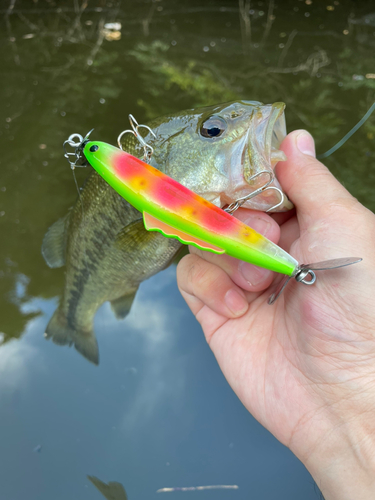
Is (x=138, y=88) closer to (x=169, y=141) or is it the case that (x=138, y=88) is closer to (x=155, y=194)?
(x=169, y=141)

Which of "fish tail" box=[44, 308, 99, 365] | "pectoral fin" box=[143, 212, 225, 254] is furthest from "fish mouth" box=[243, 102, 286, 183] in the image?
"fish tail" box=[44, 308, 99, 365]

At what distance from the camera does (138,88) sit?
119 inches

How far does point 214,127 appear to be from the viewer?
1.06m

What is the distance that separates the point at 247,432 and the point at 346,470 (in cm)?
72

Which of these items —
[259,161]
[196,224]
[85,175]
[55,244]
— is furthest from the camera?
[85,175]

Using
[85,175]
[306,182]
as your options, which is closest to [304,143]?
[306,182]

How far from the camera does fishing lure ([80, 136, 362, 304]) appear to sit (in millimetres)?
827

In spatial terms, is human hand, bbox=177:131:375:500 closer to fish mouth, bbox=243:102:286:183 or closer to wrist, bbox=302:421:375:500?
wrist, bbox=302:421:375:500

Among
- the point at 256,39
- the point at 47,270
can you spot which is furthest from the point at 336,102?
the point at 47,270

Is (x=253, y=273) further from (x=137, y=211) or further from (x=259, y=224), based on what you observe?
(x=137, y=211)

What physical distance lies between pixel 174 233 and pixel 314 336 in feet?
1.58

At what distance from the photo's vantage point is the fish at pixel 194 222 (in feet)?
2.72

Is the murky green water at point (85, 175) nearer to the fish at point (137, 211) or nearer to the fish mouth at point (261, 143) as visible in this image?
the fish at point (137, 211)

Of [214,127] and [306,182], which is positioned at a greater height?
[214,127]
